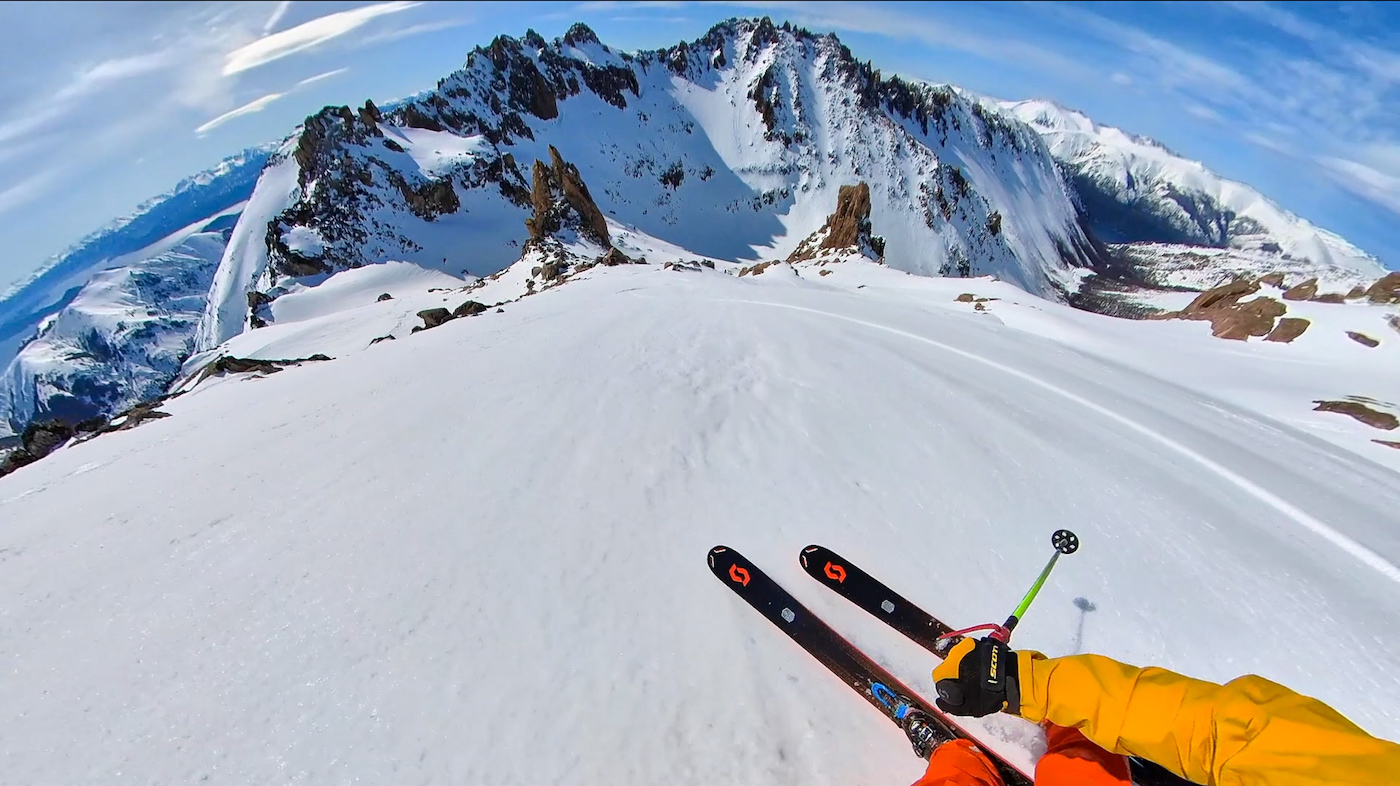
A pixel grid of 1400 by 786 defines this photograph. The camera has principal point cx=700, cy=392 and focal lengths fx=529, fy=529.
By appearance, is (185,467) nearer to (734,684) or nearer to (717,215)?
(734,684)

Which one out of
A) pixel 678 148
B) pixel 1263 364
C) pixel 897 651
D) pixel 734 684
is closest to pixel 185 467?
pixel 734 684

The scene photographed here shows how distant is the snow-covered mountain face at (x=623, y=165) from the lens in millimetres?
84938

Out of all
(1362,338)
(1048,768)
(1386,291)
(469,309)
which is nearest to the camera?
(1048,768)

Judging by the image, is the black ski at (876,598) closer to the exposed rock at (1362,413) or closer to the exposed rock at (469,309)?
the exposed rock at (1362,413)

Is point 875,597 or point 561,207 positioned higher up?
point 561,207

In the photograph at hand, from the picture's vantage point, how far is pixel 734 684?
196 inches

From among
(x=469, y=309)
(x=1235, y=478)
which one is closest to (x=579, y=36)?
(x=469, y=309)

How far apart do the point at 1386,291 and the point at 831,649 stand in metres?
28.4

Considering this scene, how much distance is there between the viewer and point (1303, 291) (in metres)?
21.3

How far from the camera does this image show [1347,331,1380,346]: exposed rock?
55.4ft

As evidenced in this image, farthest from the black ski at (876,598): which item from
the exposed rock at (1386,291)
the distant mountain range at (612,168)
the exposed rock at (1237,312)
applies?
the distant mountain range at (612,168)

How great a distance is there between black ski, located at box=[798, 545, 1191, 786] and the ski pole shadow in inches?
57.0

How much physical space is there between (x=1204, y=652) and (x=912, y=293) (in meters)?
29.5

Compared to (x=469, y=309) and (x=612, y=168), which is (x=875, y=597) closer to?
(x=469, y=309)
